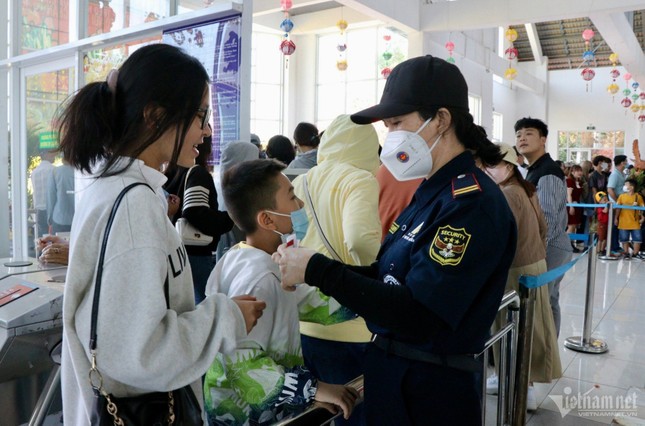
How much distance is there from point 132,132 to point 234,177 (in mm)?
556

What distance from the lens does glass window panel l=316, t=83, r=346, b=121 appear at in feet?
51.7

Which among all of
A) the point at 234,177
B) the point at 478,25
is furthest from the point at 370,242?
the point at 478,25

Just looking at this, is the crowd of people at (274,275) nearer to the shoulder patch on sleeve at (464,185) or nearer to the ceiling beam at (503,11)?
the shoulder patch on sleeve at (464,185)

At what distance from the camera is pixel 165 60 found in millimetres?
922

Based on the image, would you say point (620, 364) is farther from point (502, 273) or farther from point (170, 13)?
point (170, 13)

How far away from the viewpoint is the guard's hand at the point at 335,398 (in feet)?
3.66

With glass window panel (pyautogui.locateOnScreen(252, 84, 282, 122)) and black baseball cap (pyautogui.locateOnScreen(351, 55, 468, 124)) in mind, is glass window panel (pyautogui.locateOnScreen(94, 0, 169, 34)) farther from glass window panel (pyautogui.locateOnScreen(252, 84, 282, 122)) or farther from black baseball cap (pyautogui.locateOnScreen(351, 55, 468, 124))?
glass window panel (pyautogui.locateOnScreen(252, 84, 282, 122))

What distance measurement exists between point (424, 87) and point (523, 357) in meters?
1.58

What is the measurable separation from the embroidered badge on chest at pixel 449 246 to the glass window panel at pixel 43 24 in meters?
4.72

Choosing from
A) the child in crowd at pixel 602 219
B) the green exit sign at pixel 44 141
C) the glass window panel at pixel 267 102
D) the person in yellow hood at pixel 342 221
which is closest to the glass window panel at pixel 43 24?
the green exit sign at pixel 44 141

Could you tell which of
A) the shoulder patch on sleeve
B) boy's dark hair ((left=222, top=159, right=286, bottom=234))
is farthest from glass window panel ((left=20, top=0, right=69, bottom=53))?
the shoulder patch on sleeve

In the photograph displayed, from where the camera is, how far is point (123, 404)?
837mm

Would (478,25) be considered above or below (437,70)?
above

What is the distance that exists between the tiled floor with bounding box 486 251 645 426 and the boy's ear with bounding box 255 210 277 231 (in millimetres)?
1562
